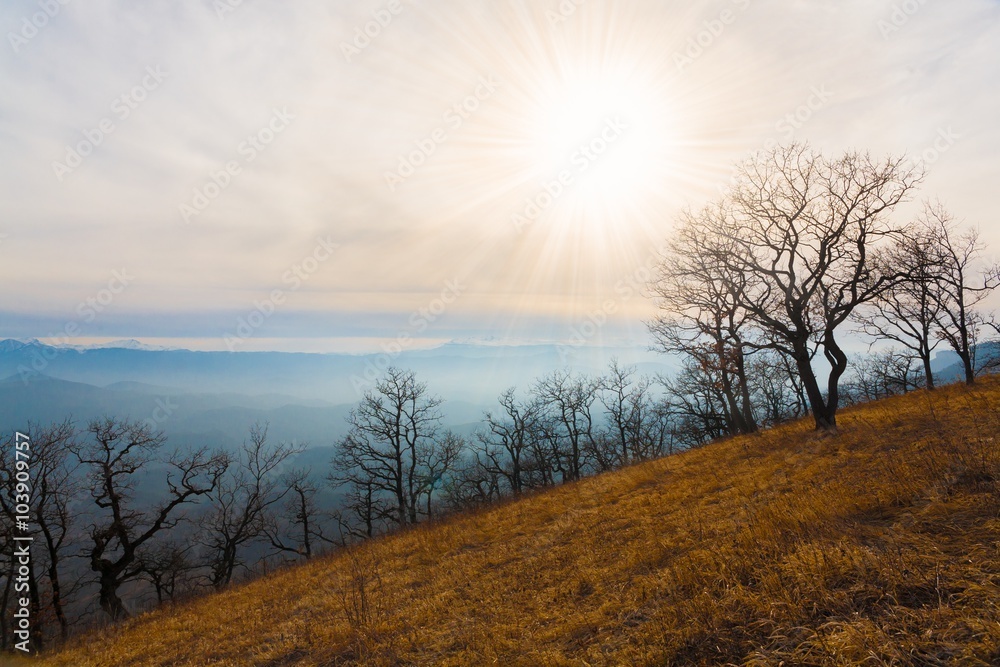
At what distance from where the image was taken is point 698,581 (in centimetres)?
534

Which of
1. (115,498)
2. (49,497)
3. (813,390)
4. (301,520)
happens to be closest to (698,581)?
(813,390)

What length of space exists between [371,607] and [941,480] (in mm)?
9811

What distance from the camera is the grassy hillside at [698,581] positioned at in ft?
12.3

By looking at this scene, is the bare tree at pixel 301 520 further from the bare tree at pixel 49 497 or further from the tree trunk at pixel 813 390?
the tree trunk at pixel 813 390

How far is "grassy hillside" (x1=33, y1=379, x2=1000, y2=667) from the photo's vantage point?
376 centimetres

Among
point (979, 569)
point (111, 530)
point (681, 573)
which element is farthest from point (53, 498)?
point (979, 569)

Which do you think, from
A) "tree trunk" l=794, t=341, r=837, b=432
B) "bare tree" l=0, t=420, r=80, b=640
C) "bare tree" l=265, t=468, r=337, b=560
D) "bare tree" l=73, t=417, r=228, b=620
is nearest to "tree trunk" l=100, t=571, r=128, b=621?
"bare tree" l=73, t=417, r=228, b=620

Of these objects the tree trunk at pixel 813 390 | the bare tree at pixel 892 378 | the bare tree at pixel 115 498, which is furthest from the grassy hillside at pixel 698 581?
the bare tree at pixel 892 378

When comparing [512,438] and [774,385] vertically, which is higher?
[774,385]

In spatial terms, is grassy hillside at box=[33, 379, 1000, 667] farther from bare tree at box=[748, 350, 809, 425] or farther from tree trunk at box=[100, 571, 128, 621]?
bare tree at box=[748, 350, 809, 425]

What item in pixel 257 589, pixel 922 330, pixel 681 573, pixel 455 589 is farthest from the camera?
pixel 922 330

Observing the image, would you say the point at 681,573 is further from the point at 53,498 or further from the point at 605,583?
the point at 53,498

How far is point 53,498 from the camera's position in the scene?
2203cm

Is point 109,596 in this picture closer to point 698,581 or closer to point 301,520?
point 301,520
